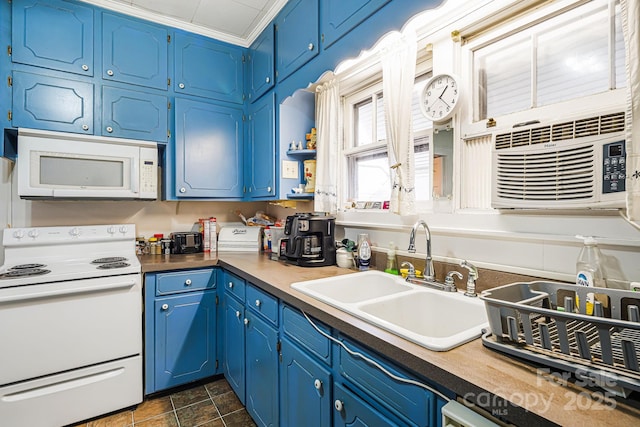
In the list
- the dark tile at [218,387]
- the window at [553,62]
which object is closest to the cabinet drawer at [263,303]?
the dark tile at [218,387]

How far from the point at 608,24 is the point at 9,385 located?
3040 mm

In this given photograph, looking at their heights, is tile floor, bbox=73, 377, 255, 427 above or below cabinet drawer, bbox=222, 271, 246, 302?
below

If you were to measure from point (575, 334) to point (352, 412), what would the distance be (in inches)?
27.2

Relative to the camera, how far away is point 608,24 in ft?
3.54

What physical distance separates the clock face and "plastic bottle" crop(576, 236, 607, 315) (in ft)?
2.50

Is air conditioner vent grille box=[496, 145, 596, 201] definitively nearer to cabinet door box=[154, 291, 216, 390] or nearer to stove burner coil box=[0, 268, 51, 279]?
cabinet door box=[154, 291, 216, 390]

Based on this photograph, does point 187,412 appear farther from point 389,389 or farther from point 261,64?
point 261,64

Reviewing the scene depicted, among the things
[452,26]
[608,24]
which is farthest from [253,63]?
[608,24]

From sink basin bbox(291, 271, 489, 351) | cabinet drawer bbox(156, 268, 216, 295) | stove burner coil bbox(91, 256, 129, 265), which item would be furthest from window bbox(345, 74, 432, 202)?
stove burner coil bbox(91, 256, 129, 265)

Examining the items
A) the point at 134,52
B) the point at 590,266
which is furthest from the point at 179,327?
the point at 590,266

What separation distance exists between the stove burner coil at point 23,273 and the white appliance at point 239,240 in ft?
3.62

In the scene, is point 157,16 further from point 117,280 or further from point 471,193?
point 471,193

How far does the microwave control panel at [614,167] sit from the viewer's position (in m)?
0.94

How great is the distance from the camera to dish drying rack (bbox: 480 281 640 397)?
0.59 metres
